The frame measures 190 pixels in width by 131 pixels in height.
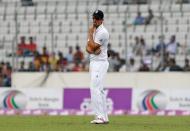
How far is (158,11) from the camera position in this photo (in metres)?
27.3

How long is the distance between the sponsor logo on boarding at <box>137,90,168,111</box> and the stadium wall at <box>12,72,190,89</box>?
65cm

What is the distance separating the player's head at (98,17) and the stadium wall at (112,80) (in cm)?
961

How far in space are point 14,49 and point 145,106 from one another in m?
5.32

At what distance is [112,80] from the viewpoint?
24.0 metres

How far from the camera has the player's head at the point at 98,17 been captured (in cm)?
1399

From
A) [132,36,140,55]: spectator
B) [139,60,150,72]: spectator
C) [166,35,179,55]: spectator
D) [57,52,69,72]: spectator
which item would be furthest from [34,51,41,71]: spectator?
[166,35,179,55]: spectator

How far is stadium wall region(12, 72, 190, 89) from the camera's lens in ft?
77.4

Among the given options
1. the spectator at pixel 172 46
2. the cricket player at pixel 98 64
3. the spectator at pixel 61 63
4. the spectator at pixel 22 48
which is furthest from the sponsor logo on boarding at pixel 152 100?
the cricket player at pixel 98 64

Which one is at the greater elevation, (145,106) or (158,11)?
(158,11)

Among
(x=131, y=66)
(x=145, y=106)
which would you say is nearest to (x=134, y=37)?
(x=131, y=66)

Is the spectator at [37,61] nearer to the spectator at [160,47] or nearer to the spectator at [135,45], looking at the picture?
the spectator at [135,45]

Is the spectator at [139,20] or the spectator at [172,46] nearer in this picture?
the spectator at [172,46]

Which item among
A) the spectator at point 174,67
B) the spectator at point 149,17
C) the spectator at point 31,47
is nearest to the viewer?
the spectator at point 174,67

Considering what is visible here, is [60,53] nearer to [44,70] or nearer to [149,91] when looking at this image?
[44,70]
